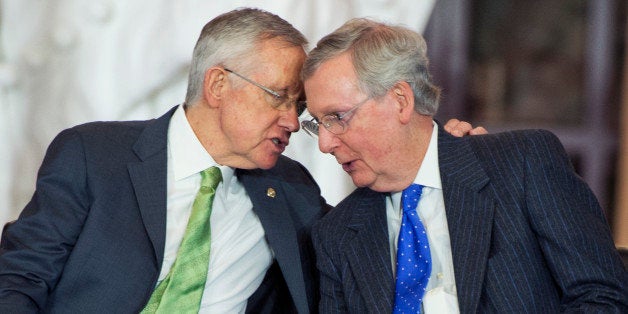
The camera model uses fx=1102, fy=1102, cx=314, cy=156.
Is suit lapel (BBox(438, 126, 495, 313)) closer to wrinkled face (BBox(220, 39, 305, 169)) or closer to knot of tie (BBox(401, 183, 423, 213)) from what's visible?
knot of tie (BBox(401, 183, 423, 213))

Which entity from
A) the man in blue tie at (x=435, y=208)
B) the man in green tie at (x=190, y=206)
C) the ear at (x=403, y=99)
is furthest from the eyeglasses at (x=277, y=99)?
the ear at (x=403, y=99)

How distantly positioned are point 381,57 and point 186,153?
25.3 inches

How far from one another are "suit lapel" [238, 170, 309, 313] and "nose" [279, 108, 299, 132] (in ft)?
0.73

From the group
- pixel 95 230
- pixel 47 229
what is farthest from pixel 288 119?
pixel 47 229

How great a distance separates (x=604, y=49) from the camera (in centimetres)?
375

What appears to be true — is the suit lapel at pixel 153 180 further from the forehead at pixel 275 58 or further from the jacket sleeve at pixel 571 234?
the jacket sleeve at pixel 571 234

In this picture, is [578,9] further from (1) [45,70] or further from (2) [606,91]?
(1) [45,70]

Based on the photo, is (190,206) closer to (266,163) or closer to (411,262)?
(266,163)

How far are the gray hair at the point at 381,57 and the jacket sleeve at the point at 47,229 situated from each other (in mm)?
654

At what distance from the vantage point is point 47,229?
2.78m

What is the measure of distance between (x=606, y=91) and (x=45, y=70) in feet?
6.22

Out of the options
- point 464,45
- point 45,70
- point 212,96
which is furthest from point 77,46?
point 464,45

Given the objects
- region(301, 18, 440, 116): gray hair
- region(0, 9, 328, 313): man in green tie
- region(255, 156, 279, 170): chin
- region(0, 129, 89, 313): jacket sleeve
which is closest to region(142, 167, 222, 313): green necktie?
region(0, 9, 328, 313): man in green tie

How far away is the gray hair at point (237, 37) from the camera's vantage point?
2949 mm
